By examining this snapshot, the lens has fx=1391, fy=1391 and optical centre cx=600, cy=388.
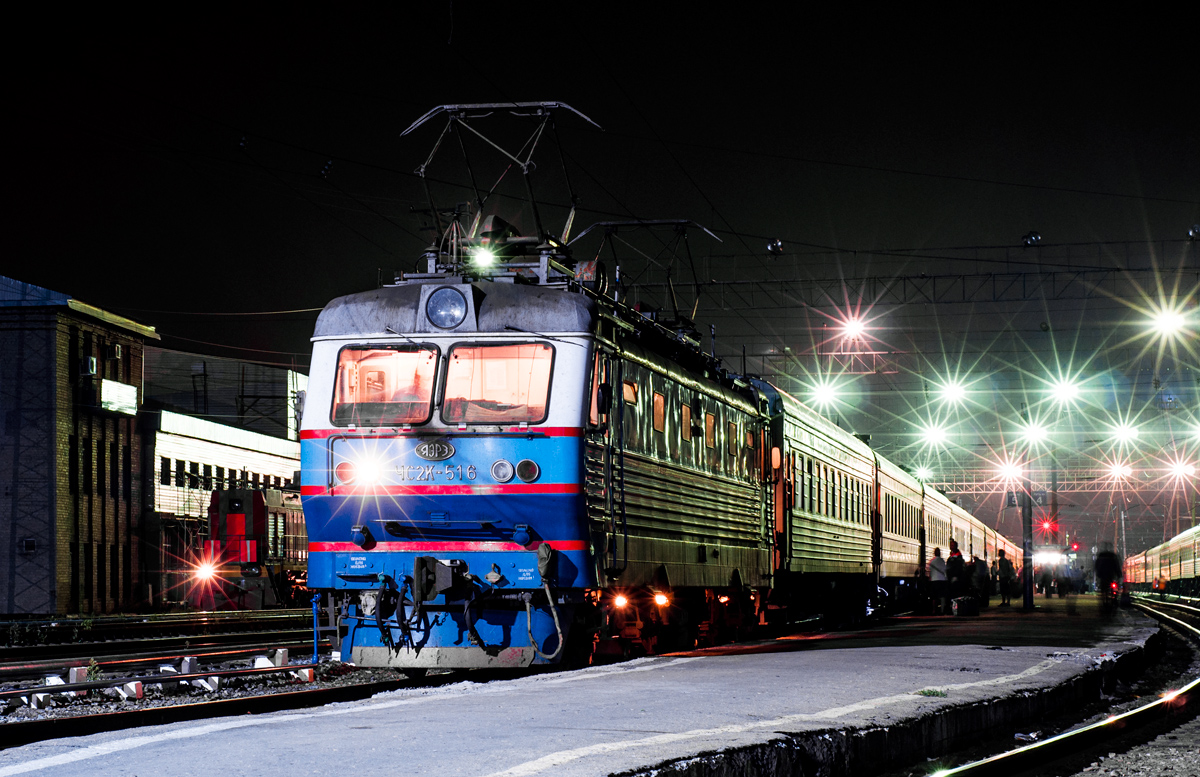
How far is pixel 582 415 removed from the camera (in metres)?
11.8

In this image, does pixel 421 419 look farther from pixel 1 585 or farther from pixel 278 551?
pixel 1 585

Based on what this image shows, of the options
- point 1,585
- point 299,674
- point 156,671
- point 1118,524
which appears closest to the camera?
point 299,674

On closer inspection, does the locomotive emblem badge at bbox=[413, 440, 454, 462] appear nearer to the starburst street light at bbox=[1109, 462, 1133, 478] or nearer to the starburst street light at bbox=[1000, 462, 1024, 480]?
the starburst street light at bbox=[1000, 462, 1024, 480]

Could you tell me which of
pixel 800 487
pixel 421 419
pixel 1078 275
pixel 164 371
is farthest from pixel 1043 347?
pixel 164 371

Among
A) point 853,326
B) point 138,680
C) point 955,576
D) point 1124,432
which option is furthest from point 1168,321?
point 138,680

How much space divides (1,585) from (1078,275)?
3127cm

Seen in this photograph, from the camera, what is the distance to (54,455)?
41.2 m

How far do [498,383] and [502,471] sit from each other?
0.80 m

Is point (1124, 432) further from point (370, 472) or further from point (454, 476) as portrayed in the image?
point (370, 472)

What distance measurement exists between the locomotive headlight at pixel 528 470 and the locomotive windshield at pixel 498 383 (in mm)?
361

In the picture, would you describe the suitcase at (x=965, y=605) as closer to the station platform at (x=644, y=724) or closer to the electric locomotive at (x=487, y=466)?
the station platform at (x=644, y=724)

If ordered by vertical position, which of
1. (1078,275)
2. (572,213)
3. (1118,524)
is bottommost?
(1118,524)

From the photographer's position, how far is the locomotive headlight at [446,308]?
12258 millimetres

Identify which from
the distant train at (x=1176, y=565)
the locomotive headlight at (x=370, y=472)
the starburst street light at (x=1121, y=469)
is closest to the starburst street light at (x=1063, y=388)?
the starburst street light at (x=1121, y=469)
